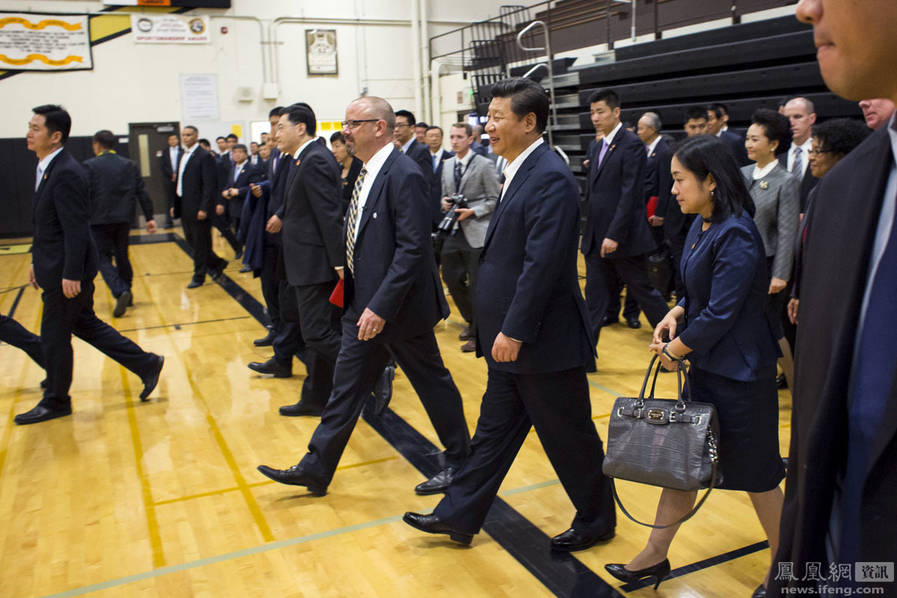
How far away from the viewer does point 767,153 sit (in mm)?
4148

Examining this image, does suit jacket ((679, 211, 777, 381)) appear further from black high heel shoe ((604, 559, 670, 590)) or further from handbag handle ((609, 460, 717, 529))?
black high heel shoe ((604, 559, 670, 590))

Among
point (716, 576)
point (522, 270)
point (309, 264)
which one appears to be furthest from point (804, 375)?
point (309, 264)

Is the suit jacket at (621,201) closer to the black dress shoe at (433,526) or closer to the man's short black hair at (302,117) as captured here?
the man's short black hair at (302,117)

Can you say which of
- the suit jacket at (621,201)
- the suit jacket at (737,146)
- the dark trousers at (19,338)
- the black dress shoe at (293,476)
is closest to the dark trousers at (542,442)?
the black dress shoe at (293,476)

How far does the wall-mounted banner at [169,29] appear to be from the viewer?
601 inches

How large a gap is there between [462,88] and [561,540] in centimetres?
1474

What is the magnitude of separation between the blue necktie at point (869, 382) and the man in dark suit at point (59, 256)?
438cm

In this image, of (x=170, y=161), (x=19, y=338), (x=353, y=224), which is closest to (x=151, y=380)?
(x=19, y=338)

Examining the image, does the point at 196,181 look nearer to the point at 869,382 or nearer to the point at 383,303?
the point at 383,303

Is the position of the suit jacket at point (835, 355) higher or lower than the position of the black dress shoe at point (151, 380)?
higher

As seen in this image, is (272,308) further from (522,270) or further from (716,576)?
(716,576)

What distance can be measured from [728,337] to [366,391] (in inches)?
65.4

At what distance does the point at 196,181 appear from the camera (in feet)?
28.9

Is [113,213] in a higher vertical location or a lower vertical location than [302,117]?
lower
